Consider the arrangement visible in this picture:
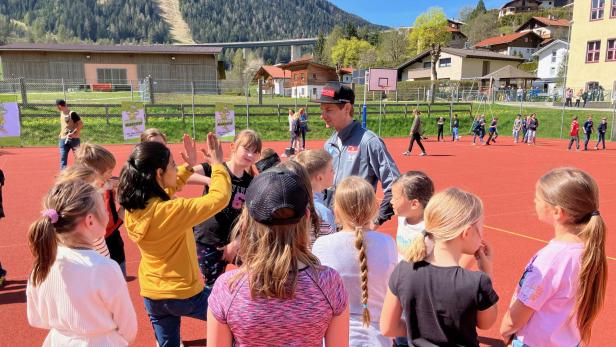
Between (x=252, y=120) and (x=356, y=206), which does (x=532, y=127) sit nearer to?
(x=252, y=120)

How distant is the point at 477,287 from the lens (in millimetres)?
1838

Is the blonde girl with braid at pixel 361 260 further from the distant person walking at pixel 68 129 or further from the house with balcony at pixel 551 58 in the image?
the house with balcony at pixel 551 58

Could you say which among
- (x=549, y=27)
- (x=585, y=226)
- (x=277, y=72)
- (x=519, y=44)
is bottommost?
(x=585, y=226)

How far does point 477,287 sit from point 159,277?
1.90m

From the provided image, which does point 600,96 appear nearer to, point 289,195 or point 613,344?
point 613,344

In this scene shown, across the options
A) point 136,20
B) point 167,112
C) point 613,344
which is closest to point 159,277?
point 613,344

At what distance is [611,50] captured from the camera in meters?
35.5

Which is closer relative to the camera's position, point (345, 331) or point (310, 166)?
point (345, 331)

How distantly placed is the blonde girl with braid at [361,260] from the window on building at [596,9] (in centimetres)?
4298

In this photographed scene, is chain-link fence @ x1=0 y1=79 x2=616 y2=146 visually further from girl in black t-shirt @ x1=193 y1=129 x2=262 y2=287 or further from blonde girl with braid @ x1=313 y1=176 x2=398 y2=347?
blonde girl with braid @ x1=313 y1=176 x2=398 y2=347

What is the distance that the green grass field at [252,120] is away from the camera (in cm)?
2236

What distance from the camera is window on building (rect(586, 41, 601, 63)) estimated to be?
36.8 meters

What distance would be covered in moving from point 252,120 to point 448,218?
2528 centimetres

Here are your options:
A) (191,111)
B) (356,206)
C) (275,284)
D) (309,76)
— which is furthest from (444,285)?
(309,76)
